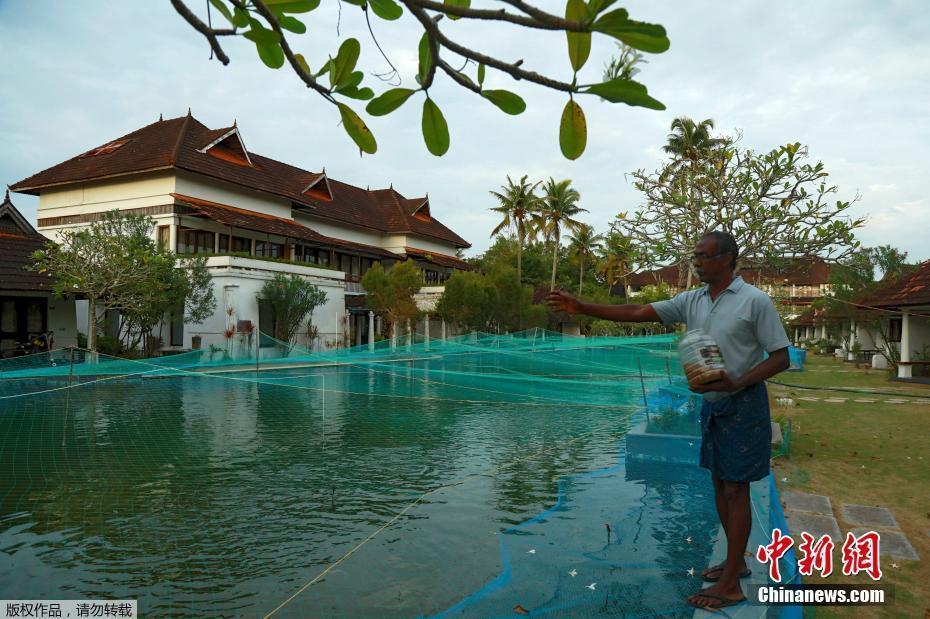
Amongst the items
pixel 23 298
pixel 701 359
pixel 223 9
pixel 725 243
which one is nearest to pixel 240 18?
pixel 223 9

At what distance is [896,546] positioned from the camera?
16.0 ft

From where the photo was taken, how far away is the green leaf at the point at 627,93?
154 centimetres

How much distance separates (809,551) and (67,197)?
3613 centimetres

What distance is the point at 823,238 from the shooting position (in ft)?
31.9

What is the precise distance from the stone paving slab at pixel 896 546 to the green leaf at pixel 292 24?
16.7ft

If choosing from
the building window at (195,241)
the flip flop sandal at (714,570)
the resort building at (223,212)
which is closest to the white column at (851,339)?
the resort building at (223,212)

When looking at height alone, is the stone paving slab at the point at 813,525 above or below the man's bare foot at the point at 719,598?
below

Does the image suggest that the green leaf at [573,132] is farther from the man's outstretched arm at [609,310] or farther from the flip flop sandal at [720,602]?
the flip flop sandal at [720,602]

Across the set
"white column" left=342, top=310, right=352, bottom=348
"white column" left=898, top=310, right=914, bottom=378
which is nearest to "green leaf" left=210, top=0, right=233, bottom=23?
"white column" left=898, top=310, right=914, bottom=378

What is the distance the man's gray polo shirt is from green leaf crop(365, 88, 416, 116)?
7.60ft

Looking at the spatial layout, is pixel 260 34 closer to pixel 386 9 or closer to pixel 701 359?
pixel 386 9

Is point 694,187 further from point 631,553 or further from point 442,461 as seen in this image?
point 631,553

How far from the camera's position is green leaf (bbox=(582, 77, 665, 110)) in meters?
1.54

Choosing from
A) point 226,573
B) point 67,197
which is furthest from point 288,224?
point 226,573
